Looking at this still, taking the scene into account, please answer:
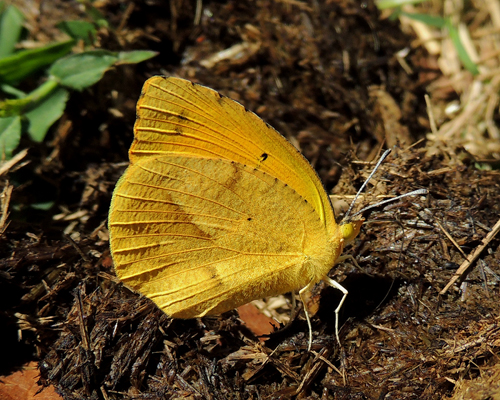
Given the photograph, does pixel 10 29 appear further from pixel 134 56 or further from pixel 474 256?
pixel 474 256

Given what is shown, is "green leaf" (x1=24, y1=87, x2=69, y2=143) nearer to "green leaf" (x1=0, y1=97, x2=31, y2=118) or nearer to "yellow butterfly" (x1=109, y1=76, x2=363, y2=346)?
"green leaf" (x1=0, y1=97, x2=31, y2=118)

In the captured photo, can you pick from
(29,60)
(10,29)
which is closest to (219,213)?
(29,60)

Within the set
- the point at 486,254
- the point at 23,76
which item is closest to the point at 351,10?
the point at 486,254

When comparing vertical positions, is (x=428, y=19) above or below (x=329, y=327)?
above

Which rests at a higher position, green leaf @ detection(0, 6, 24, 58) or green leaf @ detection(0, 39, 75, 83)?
green leaf @ detection(0, 6, 24, 58)

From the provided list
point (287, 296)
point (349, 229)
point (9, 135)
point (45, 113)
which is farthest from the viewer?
point (45, 113)

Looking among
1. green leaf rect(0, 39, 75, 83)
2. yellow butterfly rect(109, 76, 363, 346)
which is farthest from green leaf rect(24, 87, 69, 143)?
yellow butterfly rect(109, 76, 363, 346)
